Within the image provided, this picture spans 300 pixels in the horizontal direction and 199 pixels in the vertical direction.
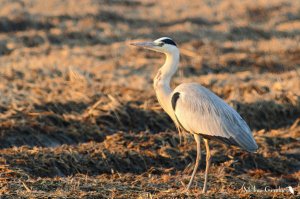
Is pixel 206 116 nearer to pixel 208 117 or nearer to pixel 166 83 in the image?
pixel 208 117

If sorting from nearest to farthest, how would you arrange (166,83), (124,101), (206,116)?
(206,116) → (166,83) → (124,101)

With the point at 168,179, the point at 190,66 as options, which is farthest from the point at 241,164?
the point at 190,66

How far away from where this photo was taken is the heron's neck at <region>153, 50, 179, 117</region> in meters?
7.92

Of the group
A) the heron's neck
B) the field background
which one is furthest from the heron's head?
the field background

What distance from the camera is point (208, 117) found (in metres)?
7.51

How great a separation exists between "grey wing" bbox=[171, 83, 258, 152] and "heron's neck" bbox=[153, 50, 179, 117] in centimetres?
16

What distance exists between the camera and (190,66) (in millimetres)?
17125

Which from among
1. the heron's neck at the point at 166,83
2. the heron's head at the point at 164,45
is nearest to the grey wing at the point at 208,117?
the heron's neck at the point at 166,83

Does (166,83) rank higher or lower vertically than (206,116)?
higher

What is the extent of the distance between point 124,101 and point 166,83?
14.6ft

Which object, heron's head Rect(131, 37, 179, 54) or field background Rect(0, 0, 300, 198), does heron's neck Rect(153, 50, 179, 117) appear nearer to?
heron's head Rect(131, 37, 179, 54)

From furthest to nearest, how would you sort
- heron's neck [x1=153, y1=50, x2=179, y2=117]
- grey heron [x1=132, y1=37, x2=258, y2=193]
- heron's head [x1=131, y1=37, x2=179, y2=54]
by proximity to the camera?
heron's head [x1=131, y1=37, x2=179, y2=54] < heron's neck [x1=153, y1=50, x2=179, y2=117] < grey heron [x1=132, y1=37, x2=258, y2=193]

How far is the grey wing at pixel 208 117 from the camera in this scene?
7340 mm

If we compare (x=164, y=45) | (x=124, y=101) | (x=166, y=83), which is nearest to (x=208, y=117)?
(x=166, y=83)
